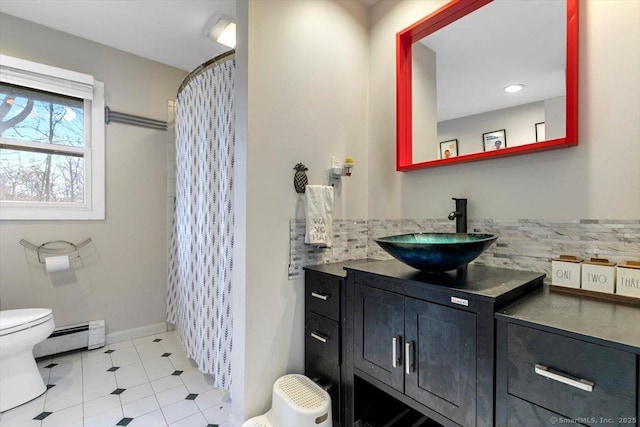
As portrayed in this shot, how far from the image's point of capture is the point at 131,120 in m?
2.61

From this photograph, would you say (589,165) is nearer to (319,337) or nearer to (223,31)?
(319,337)

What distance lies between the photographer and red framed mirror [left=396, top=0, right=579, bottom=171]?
3.92 ft

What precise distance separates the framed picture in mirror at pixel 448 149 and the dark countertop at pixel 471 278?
579 millimetres

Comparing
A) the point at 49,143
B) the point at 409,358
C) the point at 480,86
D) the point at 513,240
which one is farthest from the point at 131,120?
the point at 513,240

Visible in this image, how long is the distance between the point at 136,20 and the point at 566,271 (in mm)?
3010

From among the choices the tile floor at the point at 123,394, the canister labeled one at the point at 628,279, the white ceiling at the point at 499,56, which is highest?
the white ceiling at the point at 499,56

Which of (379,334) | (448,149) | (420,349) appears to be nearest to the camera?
(420,349)

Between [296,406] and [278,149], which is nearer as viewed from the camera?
[296,406]

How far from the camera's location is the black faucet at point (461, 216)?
4.77 feet

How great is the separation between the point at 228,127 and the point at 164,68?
164cm

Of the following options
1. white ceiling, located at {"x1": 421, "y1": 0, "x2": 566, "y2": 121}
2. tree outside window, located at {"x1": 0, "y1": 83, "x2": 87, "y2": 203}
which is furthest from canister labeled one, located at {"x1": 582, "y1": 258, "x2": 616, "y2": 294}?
tree outside window, located at {"x1": 0, "y1": 83, "x2": 87, "y2": 203}

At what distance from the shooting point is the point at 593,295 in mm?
1055

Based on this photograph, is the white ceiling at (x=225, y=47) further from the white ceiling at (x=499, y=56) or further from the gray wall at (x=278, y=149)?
the gray wall at (x=278, y=149)

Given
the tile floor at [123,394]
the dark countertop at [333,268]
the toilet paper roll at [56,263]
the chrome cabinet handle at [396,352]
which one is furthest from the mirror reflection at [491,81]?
the toilet paper roll at [56,263]
